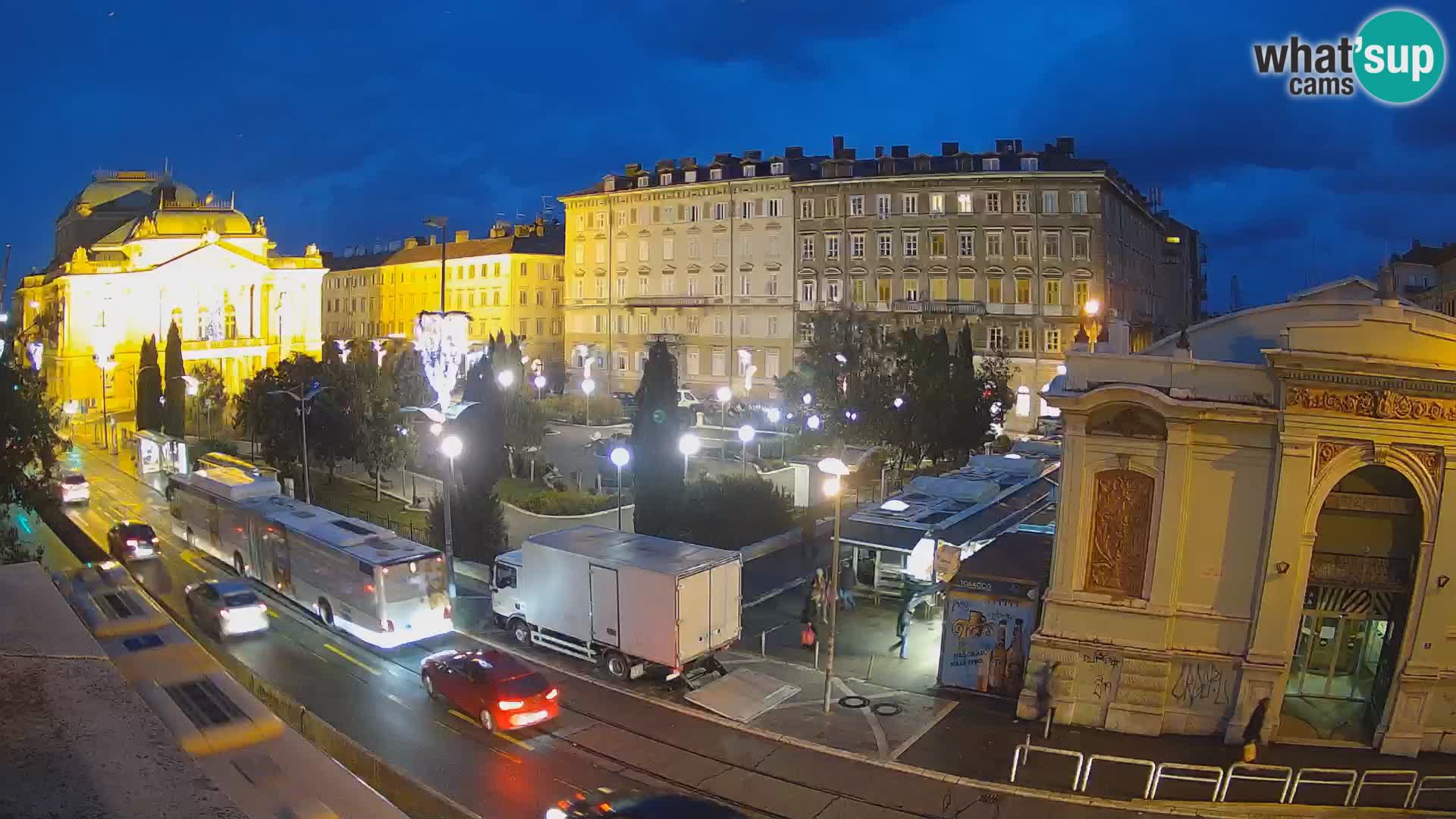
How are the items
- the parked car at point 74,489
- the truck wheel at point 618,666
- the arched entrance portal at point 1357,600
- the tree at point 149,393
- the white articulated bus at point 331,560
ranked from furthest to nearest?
the tree at point 149,393, the parked car at point 74,489, the white articulated bus at point 331,560, the truck wheel at point 618,666, the arched entrance portal at point 1357,600

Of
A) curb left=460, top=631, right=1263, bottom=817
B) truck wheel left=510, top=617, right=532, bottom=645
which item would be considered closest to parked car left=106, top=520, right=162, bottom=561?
truck wheel left=510, top=617, right=532, bottom=645

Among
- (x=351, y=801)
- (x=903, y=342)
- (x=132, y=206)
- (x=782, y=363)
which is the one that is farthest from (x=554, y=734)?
(x=132, y=206)

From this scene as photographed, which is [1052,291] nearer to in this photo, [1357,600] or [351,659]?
[1357,600]

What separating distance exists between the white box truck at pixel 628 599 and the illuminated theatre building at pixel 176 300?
60546mm

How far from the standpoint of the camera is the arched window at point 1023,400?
62.1 meters

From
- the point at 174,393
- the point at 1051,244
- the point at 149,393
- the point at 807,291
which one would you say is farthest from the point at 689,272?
the point at 149,393

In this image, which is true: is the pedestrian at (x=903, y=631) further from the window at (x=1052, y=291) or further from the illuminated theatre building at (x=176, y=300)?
the illuminated theatre building at (x=176, y=300)

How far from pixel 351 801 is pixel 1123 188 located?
220 feet

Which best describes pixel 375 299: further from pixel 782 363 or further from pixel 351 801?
pixel 351 801

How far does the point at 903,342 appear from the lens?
1897 inches

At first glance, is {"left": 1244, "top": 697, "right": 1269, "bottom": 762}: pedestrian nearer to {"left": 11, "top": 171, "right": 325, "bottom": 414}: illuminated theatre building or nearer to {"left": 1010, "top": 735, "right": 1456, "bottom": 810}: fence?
{"left": 1010, "top": 735, "right": 1456, "bottom": 810}: fence

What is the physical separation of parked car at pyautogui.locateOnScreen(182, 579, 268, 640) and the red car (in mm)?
7156

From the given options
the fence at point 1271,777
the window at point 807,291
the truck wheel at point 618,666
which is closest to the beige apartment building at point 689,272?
the window at point 807,291

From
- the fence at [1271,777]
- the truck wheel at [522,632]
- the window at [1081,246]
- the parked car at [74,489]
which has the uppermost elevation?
the window at [1081,246]
